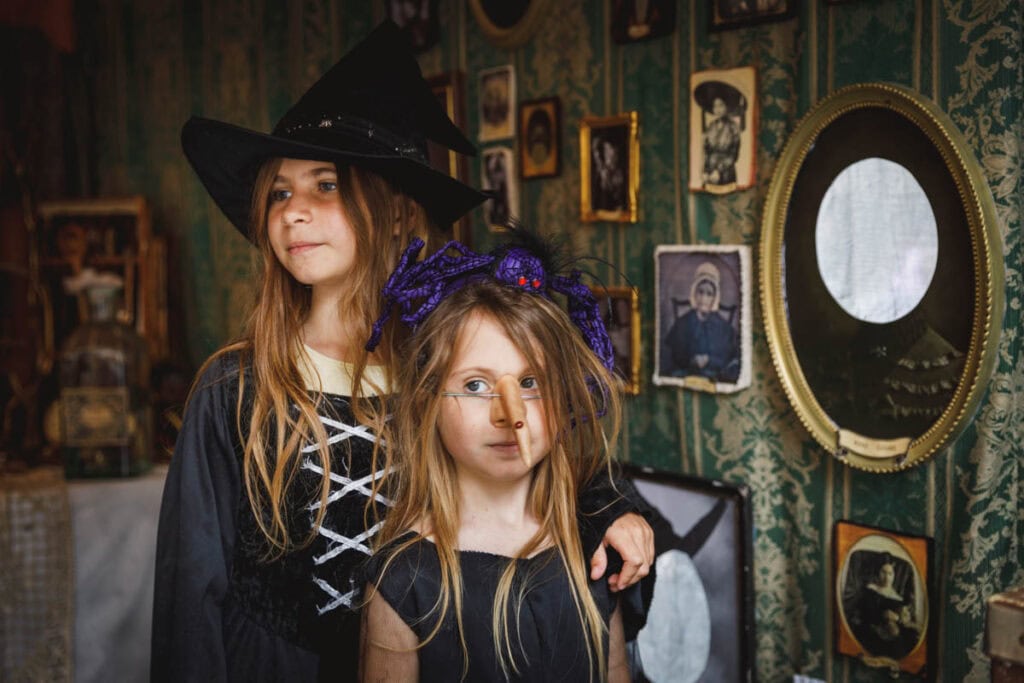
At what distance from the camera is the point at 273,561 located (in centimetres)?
141

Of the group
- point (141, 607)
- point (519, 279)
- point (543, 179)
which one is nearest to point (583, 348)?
point (519, 279)

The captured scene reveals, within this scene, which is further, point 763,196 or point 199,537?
point 763,196

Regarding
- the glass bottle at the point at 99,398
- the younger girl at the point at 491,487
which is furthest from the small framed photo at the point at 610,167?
the glass bottle at the point at 99,398

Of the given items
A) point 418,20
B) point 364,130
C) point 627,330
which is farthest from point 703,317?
point 418,20

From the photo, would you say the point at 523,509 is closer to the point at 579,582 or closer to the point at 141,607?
the point at 579,582

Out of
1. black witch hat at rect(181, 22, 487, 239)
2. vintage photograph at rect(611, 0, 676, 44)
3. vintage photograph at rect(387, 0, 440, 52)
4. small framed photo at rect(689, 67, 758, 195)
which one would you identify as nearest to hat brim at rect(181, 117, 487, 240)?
black witch hat at rect(181, 22, 487, 239)

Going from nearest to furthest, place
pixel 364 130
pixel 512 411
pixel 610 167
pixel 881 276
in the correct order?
pixel 512 411 → pixel 364 130 → pixel 881 276 → pixel 610 167

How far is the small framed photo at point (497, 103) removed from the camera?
2.40 metres

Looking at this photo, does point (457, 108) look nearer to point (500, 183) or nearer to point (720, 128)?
point (500, 183)

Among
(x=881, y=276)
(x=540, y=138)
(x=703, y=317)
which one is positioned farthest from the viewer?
(x=540, y=138)

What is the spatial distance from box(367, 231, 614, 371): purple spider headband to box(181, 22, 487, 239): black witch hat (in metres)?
0.17

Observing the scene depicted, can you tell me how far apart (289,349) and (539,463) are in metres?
0.43

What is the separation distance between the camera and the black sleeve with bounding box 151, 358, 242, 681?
4.47 feet

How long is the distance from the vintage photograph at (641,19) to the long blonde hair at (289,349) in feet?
2.74
